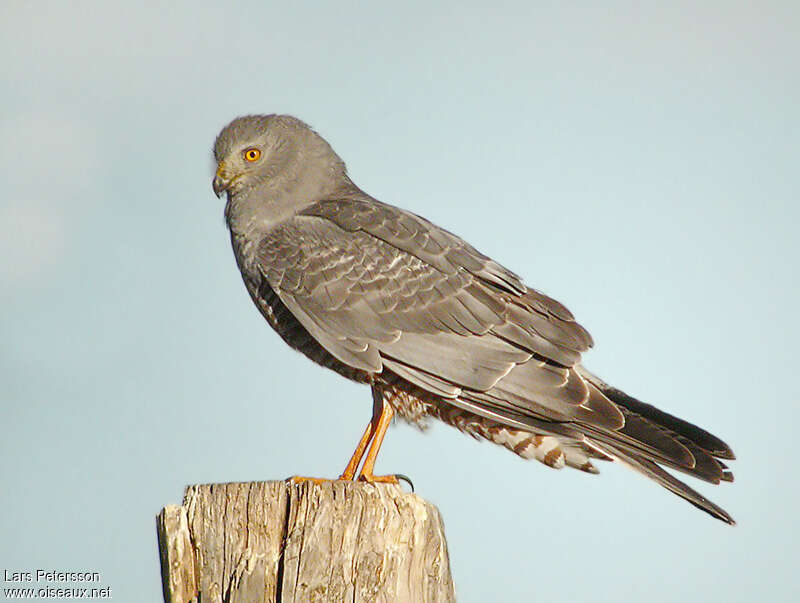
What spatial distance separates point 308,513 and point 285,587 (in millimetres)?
288

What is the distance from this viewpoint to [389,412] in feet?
17.4

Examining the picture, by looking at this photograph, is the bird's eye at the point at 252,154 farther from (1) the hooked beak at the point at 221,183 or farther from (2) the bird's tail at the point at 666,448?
(2) the bird's tail at the point at 666,448

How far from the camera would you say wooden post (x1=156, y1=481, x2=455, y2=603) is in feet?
11.8

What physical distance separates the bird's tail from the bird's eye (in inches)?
103

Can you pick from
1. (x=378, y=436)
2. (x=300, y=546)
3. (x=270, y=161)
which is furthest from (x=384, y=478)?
(x=270, y=161)

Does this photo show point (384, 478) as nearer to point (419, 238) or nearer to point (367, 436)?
point (367, 436)

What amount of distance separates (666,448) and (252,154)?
3021mm

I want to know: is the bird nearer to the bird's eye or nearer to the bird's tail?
the bird's tail

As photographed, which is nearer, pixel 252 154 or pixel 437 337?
pixel 437 337

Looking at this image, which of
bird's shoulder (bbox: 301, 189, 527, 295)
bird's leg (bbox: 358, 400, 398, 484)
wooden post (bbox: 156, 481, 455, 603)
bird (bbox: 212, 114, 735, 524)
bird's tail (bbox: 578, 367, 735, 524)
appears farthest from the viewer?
bird's shoulder (bbox: 301, 189, 527, 295)

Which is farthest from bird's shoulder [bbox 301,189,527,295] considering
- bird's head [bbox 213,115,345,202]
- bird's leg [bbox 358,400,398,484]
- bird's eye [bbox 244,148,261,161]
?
bird's leg [bbox 358,400,398,484]

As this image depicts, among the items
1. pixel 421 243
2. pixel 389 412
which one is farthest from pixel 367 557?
pixel 421 243

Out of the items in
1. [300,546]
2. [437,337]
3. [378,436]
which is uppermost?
[437,337]

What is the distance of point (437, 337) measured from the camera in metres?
4.92
